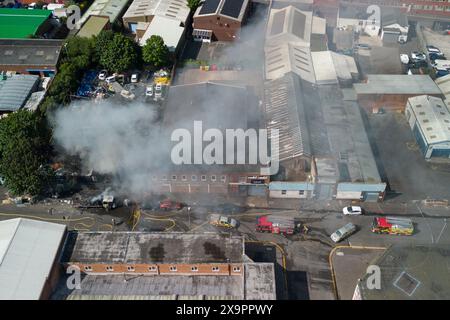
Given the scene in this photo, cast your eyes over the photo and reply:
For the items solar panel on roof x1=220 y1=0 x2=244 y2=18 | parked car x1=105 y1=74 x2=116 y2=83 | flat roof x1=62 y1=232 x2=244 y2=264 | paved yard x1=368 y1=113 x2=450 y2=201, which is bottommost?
paved yard x1=368 y1=113 x2=450 y2=201

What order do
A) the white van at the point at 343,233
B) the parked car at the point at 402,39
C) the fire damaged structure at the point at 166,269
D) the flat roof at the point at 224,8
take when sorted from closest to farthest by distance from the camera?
the fire damaged structure at the point at 166,269
the white van at the point at 343,233
the flat roof at the point at 224,8
the parked car at the point at 402,39

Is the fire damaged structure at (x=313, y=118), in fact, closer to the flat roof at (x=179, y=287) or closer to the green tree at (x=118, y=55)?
the flat roof at (x=179, y=287)

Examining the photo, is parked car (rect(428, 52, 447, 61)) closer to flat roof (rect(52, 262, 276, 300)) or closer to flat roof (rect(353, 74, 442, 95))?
flat roof (rect(353, 74, 442, 95))

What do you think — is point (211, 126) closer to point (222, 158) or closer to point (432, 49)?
point (222, 158)

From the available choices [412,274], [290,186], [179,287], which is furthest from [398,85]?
[179,287]

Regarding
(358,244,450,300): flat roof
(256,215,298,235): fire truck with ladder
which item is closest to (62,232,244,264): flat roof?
(256,215,298,235): fire truck with ladder

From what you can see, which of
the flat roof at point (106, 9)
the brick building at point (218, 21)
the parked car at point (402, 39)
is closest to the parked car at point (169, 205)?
the brick building at point (218, 21)

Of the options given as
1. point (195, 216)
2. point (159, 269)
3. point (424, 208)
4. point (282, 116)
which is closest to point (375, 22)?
point (282, 116)
